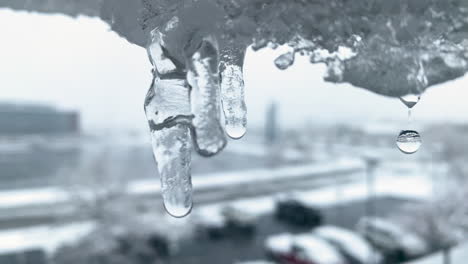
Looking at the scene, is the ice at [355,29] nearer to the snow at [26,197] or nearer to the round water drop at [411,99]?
the round water drop at [411,99]

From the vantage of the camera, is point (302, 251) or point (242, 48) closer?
point (242, 48)

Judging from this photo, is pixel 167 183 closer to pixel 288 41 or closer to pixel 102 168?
pixel 288 41

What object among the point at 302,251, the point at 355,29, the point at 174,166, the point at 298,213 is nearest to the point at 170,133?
the point at 174,166

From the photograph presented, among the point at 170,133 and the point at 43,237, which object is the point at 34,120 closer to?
the point at 43,237

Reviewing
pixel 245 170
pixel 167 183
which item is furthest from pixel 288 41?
pixel 245 170

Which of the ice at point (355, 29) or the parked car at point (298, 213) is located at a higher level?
the ice at point (355, 29)

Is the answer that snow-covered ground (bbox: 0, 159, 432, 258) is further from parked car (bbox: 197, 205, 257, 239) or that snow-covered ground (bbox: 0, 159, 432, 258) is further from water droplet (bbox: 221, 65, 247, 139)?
water droplet (bbox: 221, 65, 247, 139)

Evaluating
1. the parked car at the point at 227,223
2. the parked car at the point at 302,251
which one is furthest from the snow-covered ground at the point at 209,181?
the parked car at the point at 302,251
